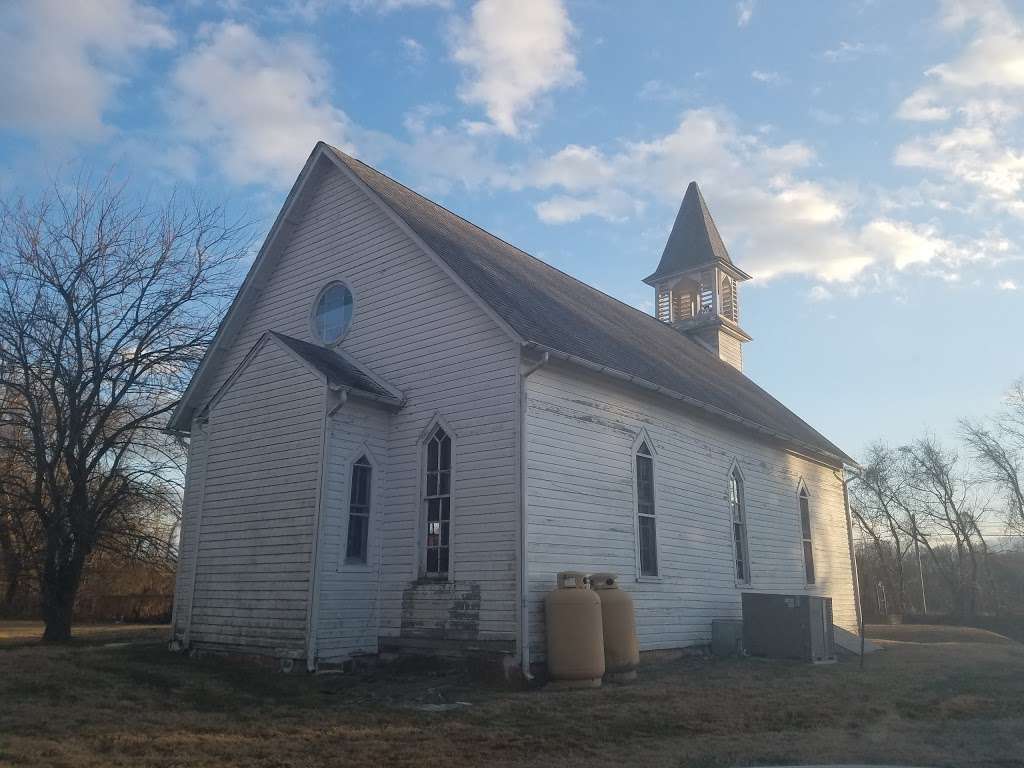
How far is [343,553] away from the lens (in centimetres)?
1389

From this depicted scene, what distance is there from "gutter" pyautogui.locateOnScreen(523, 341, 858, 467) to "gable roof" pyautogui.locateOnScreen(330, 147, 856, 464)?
0.09ft

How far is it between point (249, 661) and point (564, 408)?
22.2ft

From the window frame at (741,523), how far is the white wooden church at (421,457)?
0.07m

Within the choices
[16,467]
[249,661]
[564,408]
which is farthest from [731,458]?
[16,467]

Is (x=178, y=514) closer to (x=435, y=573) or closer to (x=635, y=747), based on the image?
(x=435, y=573)

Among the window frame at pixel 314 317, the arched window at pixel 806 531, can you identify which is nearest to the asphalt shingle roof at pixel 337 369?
the window frame at pixel 314 317

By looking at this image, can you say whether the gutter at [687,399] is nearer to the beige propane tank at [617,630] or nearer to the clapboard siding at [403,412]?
the clapboard siding at [403,412]

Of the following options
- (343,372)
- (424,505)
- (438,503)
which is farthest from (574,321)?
(424,505)

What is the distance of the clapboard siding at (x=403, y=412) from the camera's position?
44.2 ft

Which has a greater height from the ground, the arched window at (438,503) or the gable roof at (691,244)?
the gable roof at (691,244)

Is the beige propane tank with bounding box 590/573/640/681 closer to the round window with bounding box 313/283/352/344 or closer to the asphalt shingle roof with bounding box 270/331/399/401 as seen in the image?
the asphalt shingle roof with bounding box 270/331/399/401

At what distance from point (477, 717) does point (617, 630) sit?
13.5 feet

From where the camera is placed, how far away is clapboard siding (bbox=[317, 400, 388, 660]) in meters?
13.5

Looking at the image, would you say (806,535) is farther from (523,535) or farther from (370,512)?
(370,512)
